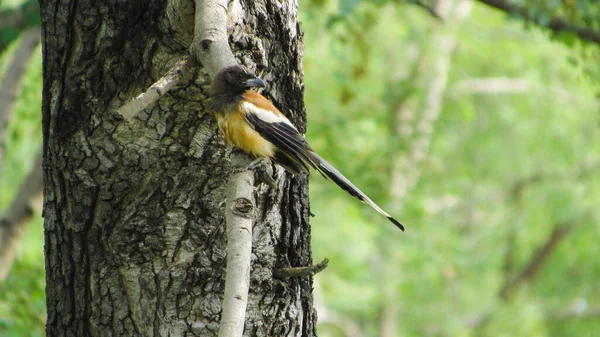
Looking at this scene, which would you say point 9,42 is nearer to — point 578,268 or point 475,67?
point 475,67

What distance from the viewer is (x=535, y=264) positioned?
2234 cm

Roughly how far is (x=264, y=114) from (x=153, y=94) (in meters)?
0.76

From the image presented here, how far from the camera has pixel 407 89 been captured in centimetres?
1103

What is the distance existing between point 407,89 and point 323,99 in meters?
1.71

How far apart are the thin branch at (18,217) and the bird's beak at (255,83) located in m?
4.11

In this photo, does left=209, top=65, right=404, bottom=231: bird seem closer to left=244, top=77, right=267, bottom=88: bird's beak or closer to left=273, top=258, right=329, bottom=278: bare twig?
left=244, top=77, right=267, bottom=88: bird's beak

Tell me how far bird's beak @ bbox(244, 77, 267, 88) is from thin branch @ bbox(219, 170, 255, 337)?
520 millimetres

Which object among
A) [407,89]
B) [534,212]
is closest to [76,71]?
[407,89]

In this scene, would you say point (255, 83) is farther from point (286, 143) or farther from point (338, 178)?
point (338, 178)

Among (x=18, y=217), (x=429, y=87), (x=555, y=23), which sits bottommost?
(x=18, y=217)

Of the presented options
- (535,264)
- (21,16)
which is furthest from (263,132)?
(535,264)

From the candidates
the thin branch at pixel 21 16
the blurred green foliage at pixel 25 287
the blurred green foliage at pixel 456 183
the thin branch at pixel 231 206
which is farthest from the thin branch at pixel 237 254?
the blurred green foliage at pixel 456 183

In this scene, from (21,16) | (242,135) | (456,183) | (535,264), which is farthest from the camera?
(535,264)

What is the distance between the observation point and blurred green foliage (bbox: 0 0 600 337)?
1183cm
